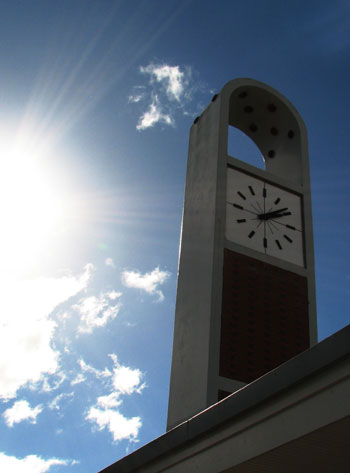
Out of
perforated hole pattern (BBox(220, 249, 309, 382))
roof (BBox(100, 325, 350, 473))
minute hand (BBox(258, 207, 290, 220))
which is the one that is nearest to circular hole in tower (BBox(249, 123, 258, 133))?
minute hand (BBox(258, 207, 290, 220))

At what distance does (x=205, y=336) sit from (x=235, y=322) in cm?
98

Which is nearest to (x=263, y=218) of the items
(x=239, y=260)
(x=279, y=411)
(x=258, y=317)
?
(x=239, y=260)

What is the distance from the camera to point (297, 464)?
5.21 metres

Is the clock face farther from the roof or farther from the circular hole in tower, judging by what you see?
the roof

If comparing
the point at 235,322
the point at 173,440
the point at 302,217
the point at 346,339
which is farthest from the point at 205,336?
the point at 346,339

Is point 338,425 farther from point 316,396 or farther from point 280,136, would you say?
point 280,136

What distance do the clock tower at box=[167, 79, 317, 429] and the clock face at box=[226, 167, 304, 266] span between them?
0.11 ft

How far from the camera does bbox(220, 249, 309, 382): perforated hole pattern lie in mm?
13498

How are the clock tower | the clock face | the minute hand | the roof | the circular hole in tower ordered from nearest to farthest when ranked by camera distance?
the roof
the clock tower
the clock face
the minute hand
the circular hole in tower

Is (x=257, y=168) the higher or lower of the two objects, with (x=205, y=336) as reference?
higher

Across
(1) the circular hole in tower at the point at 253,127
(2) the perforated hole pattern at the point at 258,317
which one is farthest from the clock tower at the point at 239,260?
(1) the circular hole in tower at the point at 253,127

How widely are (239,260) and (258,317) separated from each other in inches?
66.2

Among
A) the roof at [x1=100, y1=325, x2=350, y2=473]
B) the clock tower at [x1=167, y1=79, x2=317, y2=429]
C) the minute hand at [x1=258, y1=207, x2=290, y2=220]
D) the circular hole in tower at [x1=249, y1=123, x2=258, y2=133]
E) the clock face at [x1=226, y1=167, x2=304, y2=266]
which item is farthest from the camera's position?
the circular hole in tower at [x1=249, y1=123, x2=258, y2=133]

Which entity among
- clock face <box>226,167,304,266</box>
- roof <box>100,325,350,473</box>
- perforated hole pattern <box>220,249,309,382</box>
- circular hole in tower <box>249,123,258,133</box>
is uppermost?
circular hole in tower <box>249,123,258,133</box>
